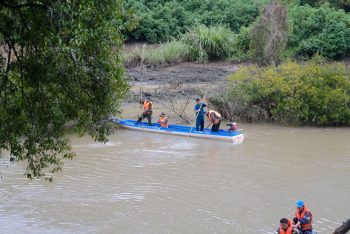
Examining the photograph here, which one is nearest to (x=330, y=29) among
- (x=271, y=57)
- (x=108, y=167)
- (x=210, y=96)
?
(x=271, y=57)

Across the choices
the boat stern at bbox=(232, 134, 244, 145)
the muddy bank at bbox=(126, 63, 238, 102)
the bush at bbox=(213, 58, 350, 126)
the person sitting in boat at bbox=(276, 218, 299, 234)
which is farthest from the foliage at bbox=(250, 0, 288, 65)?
the person sitting in boat at bbox=(276, 218, 299, 234)

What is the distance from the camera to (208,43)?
37.7 metres

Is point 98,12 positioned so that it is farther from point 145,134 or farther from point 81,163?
point 145,134

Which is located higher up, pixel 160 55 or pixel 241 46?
pixel 241 46

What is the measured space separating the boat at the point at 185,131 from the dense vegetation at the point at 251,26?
12.2m

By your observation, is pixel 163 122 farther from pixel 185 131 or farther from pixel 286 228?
pixel 286 228

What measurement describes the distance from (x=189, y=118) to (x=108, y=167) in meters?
8.03

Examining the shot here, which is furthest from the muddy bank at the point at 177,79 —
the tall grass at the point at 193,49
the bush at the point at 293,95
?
the bush at the point at 293,95

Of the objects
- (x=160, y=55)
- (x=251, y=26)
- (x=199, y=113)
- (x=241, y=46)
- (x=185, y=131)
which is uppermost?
(x=251, y=26)

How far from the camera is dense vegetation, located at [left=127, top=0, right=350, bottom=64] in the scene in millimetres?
34438

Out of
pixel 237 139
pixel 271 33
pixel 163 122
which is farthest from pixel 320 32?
pixel 237 139

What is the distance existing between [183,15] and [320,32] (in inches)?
360

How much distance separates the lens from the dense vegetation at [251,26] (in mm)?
34438

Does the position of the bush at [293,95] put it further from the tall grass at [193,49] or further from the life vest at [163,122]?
the tall grass at [193,49]
